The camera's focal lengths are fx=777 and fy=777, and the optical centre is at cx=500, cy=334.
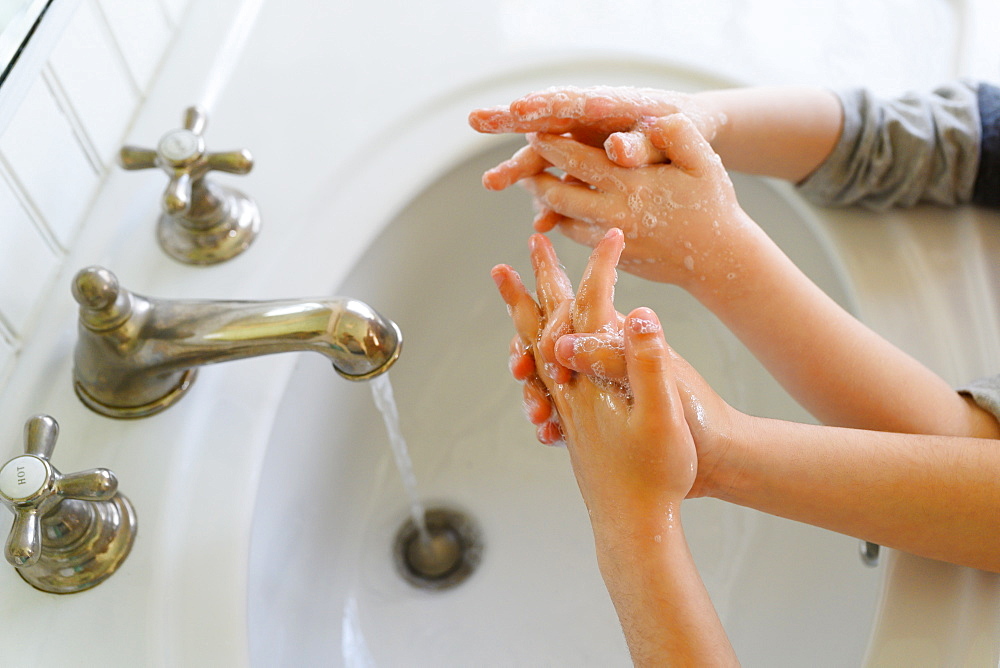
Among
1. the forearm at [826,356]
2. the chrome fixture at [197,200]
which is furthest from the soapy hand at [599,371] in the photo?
the chrome fixture at [197,200]

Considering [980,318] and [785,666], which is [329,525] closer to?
[785,666]

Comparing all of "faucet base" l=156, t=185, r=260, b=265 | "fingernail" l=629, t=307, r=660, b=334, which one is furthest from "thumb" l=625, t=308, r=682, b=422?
"faucet base" l=156, t=185, r=260, b=265

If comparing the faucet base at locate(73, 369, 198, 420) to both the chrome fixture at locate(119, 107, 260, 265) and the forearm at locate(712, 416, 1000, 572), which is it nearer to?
the chrome fixture at locate(119, 107, 260, 265)

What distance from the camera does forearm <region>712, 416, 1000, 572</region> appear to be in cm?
48

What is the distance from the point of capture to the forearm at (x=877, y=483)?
48 cm

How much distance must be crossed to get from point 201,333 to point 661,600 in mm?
324

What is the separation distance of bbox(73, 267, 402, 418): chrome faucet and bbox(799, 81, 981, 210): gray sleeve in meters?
0.41

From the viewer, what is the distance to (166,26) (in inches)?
28.4

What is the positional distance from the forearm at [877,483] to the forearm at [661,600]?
8 centimetres

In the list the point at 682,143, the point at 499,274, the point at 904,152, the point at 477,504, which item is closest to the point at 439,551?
the point at 477,504

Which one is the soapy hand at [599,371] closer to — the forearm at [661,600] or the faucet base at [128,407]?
the forearm at [661,600]

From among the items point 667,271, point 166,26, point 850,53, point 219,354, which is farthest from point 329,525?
point 850,53

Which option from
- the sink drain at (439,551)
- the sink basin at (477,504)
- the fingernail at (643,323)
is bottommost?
the sink drain at (439,551)

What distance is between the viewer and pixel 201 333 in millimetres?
492
